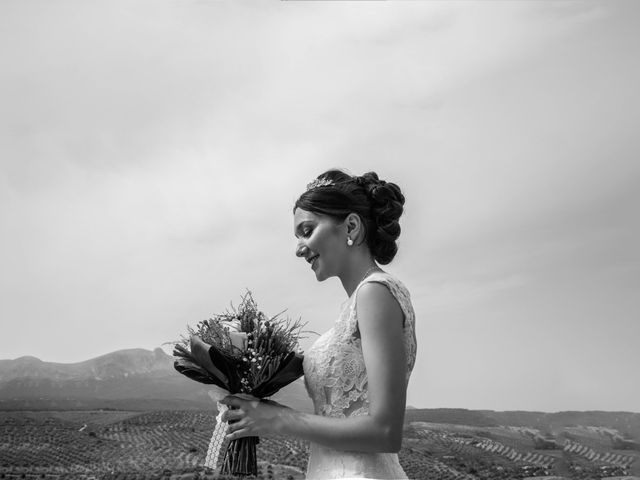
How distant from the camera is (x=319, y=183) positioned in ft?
11.9

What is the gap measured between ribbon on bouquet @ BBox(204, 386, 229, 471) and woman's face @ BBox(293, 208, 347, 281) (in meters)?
0.76

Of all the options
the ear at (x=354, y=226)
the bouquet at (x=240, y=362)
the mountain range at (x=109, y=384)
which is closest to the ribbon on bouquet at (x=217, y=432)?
the bouquet at (x=240, y=362)

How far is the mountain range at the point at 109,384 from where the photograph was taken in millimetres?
133375

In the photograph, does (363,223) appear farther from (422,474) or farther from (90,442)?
(90,442)

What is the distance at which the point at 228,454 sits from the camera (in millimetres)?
3303

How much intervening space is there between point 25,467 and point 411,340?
67545mm

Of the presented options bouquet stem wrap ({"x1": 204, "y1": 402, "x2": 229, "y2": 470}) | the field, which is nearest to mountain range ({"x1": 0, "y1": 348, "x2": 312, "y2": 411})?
the field

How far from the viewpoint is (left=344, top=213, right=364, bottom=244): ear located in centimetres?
344

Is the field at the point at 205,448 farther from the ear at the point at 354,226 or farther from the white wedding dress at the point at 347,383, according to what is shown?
the ear at the point at 354,226

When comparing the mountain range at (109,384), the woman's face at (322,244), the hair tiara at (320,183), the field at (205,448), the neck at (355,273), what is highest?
the mountain range at (109,384)

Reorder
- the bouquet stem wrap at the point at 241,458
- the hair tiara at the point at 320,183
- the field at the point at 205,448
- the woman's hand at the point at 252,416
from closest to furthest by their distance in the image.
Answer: the woman's hand at the point at 252,416
the bouquet stem wrap at the point at 241,458
the hair tiara at the point at 320,183
the field at the point at 205,448

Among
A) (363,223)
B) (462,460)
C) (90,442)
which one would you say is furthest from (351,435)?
(462,460)

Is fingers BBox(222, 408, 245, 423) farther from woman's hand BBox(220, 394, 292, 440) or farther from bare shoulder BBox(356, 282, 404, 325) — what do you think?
bare shoulder BBox(356, 282, 404, 325)

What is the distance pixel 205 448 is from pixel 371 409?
67.0m
